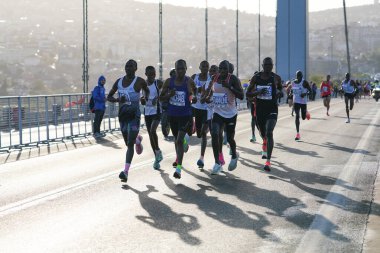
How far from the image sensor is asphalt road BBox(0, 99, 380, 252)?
253 inches

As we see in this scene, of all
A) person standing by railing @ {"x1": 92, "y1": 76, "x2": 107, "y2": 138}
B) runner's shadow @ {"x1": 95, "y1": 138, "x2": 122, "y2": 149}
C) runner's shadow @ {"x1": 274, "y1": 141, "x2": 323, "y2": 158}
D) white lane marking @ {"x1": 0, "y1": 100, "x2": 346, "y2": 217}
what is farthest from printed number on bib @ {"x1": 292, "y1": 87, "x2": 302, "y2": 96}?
white lane marking @ {"x1": 0, "y1": 100, "x2": 346, "y2": 217}

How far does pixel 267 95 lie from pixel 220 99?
1.08 m

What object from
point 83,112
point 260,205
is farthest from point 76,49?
point 260,205

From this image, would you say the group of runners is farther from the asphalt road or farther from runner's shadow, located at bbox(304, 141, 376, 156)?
runner's shadow, located at bbox(304, 141, 376, 156)

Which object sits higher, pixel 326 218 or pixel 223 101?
pixel 223 101

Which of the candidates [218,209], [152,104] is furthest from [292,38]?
[218,209]

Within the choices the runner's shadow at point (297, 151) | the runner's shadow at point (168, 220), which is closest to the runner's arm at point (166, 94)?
the runner's shadow at point (168, 220)

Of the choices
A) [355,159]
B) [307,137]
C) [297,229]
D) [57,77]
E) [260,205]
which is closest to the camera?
[297,229]

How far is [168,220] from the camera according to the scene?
7441 millimetres

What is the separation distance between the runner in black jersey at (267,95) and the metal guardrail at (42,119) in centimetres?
678

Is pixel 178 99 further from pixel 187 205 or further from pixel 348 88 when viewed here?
pixel 348 88

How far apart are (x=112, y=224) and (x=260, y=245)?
175cm

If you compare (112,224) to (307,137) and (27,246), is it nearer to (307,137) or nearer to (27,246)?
(27,246)

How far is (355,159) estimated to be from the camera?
13445mm
